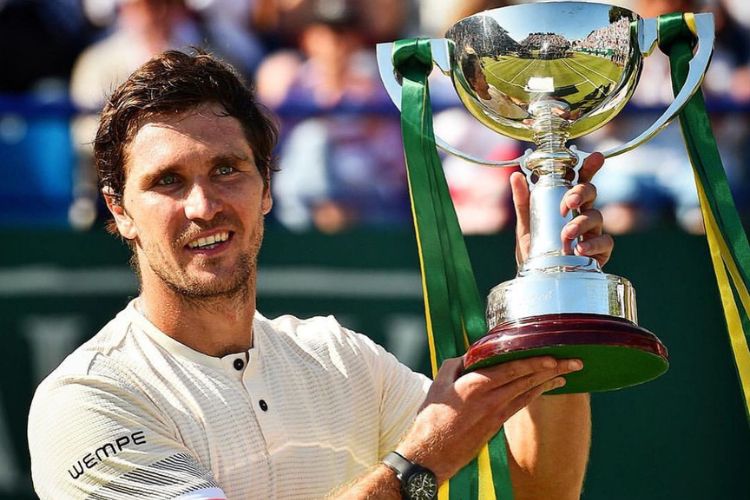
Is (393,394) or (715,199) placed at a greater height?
(715,199)

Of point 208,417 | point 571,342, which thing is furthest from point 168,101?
point 571,342

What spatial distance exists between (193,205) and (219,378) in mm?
424

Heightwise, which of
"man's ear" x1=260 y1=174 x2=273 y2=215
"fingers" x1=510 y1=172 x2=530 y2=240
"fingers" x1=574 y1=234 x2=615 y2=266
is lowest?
"fingers" x1=574 y1=234 x2=615 y2=266

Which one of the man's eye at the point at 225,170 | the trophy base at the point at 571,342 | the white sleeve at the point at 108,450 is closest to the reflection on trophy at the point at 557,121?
the trophy base at the point at 571,342

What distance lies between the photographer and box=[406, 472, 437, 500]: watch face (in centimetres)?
335

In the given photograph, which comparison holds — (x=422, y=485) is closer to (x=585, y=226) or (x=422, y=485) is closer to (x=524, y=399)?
(x=524, y=399)

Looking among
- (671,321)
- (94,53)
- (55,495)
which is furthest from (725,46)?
(55,495)

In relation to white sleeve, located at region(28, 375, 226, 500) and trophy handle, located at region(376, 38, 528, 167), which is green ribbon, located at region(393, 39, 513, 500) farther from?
white sleeve, located at region(28, 375, 226, 500)

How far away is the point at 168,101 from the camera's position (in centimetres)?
385

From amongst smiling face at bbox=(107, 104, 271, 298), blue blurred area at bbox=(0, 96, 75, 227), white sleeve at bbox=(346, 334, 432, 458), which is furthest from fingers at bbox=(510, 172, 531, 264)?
blue blurred area at bbox=(0, 96, 75, 227)

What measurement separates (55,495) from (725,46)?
419cm

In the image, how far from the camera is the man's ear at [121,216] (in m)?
3.91

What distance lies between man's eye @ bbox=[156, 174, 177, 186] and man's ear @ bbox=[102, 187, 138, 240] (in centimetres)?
16

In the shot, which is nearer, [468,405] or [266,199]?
[468,405]
